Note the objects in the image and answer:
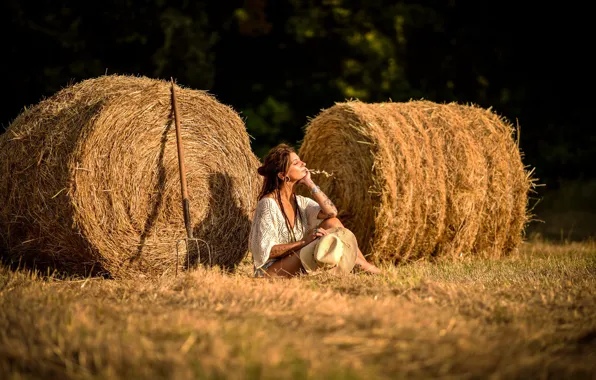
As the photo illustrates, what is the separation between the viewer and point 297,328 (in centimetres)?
395

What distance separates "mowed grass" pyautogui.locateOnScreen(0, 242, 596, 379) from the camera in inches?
129

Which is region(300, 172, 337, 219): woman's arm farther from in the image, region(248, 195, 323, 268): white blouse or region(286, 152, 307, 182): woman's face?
region(248, 195, 323, 268): white blouse

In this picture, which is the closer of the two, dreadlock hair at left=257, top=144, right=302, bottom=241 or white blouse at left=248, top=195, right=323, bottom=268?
white blouse at left=248, top=195, right=323, bottom=268

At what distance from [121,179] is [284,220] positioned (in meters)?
1.42

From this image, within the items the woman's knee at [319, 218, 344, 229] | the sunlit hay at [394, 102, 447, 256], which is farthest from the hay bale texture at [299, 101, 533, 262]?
the woman's knee at [319, 218, 344, 229]

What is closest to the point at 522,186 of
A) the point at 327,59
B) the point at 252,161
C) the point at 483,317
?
the point at 252,161

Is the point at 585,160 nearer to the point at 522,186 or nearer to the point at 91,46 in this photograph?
the point at 522,186

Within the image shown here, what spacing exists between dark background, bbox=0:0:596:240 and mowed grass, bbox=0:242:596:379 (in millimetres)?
8607

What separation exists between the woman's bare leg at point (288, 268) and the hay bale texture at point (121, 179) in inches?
32.7

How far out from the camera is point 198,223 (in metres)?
6.89

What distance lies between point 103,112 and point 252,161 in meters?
1.66

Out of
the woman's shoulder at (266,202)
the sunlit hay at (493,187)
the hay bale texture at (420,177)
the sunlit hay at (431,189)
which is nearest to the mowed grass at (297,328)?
the woman's shoulder at (266,202)

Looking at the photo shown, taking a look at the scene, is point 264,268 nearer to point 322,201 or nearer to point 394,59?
point 322,201

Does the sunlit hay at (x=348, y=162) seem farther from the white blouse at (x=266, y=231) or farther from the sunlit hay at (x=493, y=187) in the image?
the sunlit hay at (x=493, y=187)
